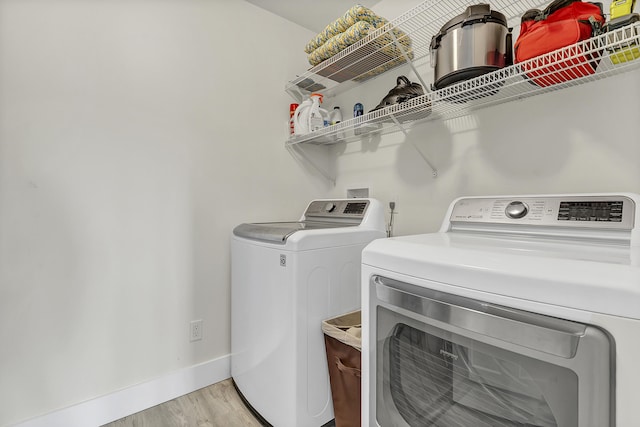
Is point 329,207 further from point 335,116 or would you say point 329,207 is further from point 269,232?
point 335,116

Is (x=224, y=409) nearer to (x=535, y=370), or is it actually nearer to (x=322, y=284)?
(x=322, y=284)

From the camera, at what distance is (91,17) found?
4.81 feet

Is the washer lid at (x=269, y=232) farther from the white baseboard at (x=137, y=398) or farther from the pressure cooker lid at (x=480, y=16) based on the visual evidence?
the pressure cooker lid at (x=480, y=16)

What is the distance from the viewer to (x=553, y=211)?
3.32 feet

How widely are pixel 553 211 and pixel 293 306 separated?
102 cm

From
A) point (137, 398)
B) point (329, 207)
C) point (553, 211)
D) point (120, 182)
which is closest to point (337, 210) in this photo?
point (329, 207)

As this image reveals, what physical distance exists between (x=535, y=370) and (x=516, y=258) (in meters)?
0.23

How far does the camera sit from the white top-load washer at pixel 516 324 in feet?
1.71

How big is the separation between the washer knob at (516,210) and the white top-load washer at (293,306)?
64 cm

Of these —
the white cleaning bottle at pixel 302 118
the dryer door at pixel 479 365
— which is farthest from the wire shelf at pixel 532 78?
the dryer door at pixel 479 365

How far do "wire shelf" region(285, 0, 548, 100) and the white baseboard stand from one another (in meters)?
1.94

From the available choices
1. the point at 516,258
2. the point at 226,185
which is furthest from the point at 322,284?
the point at 226,185

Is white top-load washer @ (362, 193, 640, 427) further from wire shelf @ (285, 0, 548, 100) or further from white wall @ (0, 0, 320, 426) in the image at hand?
white wall @ (0, 0, 320, 426)

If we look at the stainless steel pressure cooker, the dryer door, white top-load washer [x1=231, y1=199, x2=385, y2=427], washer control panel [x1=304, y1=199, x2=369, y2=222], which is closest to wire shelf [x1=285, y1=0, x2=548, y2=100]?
the stainless steel pressure cooker
